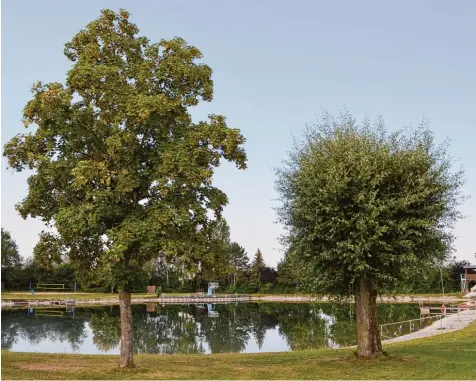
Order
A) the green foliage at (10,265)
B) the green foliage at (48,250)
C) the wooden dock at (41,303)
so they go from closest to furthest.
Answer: the green foliage at (48,250) → the wooden dock at (41,303) → the green foliage at (10,265)

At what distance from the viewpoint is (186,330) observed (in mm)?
42969

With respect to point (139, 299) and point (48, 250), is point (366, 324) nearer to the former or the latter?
point (48, 250)

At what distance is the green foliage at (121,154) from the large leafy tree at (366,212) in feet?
10.0

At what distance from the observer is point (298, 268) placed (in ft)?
66.6

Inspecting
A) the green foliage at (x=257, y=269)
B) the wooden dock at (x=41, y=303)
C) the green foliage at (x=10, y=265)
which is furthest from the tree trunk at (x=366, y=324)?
the green foliage at (x=257, y=269)

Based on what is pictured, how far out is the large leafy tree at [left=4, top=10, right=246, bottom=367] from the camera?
17.0m

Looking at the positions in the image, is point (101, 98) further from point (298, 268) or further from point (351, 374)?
point (351, 374)

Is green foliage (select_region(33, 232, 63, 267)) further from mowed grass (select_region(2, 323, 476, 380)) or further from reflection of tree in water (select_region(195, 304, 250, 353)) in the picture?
reflection of tree in water (select_region(195, 304, 250, 353))

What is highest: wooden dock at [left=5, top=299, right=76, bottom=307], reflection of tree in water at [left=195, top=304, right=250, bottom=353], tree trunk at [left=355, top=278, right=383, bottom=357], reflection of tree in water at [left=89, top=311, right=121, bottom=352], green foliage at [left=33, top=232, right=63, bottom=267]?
green foliage at [left=33, top=232, right=63, bottom=267]

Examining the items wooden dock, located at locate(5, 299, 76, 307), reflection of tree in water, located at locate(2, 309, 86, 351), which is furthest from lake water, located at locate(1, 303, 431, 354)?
wooden dock, located at locate(5, 299, 76, 307)

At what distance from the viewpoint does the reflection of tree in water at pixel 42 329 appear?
36.9 metres

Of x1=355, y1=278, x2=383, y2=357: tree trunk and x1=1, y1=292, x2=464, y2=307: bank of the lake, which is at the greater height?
x1=355, y1=278, x2=383, y2=357: tree trunk

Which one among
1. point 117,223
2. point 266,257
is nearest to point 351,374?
point 117,223

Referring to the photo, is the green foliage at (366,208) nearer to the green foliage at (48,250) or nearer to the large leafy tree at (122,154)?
the large leafy tree at (122,154)
